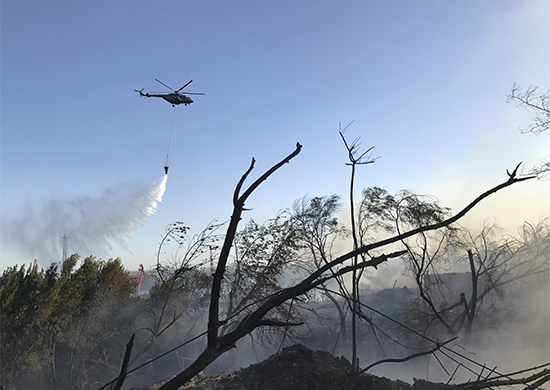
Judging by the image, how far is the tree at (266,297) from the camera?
123 cm

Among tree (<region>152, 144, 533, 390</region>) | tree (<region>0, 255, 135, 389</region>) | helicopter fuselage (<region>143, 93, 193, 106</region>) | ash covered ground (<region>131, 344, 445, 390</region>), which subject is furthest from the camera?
helicopter fuselage (<region>143, 93, 193, 106</region>)

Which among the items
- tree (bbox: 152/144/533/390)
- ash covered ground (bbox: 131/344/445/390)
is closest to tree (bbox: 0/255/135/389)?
ash covered ground (bbox: 131/344/445/390)

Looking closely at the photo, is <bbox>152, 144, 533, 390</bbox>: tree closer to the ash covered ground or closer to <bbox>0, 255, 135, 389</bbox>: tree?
the ash covered ground

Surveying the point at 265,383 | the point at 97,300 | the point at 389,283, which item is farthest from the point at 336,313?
the point at 265,383

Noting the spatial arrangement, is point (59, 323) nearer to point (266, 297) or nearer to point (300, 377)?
point (300, 377)

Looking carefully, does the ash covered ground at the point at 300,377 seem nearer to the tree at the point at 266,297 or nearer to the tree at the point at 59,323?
the tree at the point at 266,297

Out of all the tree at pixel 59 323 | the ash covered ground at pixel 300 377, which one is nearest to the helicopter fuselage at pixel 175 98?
the tree at pixel 59 323

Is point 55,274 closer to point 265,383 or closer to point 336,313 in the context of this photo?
point 265,383

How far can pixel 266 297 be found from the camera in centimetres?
133

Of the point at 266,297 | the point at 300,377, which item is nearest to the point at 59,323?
the point at 300,377

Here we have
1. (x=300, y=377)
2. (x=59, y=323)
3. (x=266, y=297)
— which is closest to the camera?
(x=266, y=297)

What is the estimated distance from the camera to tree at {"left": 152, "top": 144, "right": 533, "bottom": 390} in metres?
1.23

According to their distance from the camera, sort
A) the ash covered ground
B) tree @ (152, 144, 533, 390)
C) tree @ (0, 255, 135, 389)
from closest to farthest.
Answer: tree @ (152, 144, 533, 390)
the ash covered ground
tree @ (0, 255, 135, 389)

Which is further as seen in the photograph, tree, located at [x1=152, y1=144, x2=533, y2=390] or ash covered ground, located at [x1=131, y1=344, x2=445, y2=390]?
ash covered ground, located at [x1=131, y1=344, x2=445, y2=390]
